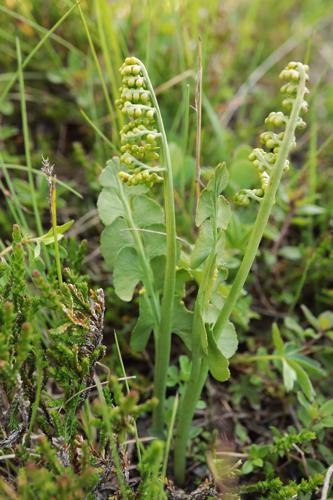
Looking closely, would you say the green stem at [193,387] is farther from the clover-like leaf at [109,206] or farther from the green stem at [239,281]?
the clover-like leaf at [109,206]

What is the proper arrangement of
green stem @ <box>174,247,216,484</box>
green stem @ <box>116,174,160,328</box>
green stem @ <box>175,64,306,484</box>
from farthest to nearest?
green stem @ <box>116,174,160,328</box> < green stem @ <box>174,247,216,484</box> < green stem @ <box>175,64,306,484</box>

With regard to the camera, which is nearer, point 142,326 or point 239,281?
point 239,281

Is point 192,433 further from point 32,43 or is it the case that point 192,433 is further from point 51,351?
point 32,43

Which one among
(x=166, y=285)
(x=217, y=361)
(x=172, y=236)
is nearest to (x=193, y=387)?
(x=217, y=361)

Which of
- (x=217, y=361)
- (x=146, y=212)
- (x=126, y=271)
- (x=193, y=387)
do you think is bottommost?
(x=193, y=387)

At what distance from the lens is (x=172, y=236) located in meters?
1.14

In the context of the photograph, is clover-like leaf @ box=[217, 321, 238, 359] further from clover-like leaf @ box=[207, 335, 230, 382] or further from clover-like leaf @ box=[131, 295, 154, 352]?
clover-like leaf @ box=[131, 295, 154, 352]

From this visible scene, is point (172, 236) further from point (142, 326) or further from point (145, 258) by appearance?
point (142, 326)

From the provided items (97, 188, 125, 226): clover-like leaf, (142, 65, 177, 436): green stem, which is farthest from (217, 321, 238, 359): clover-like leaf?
(97, 188, 125, 226): clover-like leaf

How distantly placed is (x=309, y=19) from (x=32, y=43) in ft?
4.59

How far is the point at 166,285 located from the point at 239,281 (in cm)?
17

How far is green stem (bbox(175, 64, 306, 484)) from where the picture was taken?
99 cm

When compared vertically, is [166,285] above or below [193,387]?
above

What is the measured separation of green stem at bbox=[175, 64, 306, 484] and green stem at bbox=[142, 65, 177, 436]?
2.9 inches
